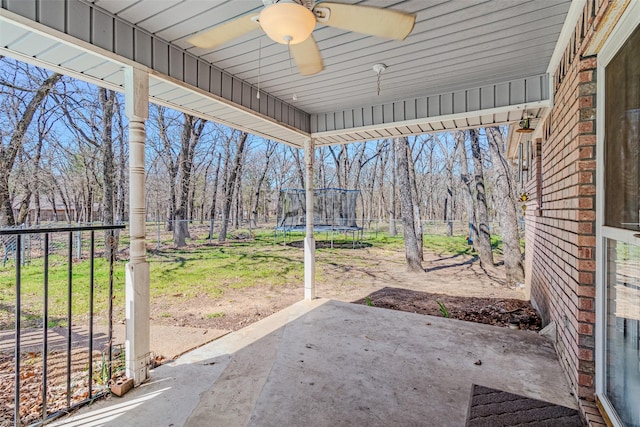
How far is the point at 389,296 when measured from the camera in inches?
211

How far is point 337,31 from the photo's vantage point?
224cm

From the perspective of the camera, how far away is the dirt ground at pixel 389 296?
4312 mm

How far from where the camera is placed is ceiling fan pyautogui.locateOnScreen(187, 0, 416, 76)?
1.38m

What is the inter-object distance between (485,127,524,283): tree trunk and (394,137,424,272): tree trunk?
5.70ft

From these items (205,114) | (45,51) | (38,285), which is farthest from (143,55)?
(38,285)

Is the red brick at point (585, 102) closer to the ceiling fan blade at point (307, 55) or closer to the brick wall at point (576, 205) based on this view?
the brick wall at point (576, 205)

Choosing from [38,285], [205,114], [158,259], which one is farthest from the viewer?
[158,259]

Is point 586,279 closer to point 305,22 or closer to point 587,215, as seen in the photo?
point 587,215

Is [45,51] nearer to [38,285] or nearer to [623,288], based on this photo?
[623,288]

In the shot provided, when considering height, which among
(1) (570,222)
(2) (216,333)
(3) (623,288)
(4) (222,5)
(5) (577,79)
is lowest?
(2) (216,333)

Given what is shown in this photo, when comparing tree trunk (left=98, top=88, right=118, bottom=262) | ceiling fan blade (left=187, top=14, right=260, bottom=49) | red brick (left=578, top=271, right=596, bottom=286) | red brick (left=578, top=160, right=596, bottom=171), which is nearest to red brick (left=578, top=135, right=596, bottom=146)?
red brick (left=578, top=160, right=596, bottom=171)

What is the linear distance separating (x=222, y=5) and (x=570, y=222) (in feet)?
8.45

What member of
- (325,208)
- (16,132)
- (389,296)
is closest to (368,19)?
(389,296)

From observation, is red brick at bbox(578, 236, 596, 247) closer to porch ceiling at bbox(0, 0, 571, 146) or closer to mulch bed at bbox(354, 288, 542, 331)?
porch ceiling at bbox(0, 0, 571, 146)
